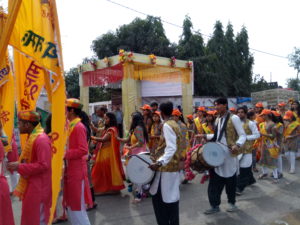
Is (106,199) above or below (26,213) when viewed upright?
below

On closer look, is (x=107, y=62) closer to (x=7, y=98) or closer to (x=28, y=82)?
(x=7, y=98)

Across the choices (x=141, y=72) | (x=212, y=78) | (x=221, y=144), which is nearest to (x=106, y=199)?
(x=221, y=144)

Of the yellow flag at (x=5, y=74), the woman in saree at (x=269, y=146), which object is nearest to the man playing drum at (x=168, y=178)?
the yellow flag at (x=5, y=74)

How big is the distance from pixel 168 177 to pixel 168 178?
11mm

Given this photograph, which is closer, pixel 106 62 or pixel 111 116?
pixel 111 116

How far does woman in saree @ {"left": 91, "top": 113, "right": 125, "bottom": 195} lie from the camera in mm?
5699

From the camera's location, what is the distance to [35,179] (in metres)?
2.86

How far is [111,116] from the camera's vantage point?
5.62m

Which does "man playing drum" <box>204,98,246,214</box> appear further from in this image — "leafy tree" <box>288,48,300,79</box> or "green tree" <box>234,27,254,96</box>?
"leafy tree" <box>288,48,300,79</box>

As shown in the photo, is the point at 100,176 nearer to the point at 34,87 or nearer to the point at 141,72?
the point at 34,87

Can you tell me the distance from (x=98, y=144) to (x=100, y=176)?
623 mm

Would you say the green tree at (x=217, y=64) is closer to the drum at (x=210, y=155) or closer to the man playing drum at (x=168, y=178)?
the drum at (x=210, y=155)

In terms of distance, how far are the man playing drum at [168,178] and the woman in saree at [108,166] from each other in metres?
2.44

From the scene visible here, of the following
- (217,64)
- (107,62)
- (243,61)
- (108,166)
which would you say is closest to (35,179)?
(108,166)
